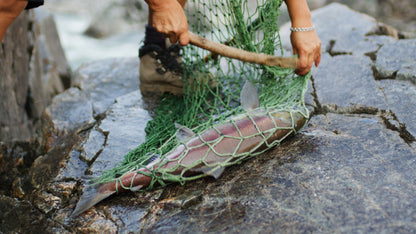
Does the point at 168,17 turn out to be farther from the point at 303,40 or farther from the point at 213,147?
the point at 303,40

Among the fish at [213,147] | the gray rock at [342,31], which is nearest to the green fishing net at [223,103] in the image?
the fish at [213,147]

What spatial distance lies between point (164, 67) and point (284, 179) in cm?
216

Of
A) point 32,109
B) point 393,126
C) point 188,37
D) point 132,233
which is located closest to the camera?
point 132,233

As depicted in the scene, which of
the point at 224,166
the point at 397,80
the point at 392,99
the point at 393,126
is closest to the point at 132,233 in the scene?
the point at 224,166

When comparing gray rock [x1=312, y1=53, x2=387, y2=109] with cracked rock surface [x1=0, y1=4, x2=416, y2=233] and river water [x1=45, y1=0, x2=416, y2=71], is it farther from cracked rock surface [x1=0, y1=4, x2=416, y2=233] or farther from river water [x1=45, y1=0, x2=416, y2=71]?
river water [x1=45, y1=0, x2=416, y2=71]

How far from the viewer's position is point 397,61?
3.96 m

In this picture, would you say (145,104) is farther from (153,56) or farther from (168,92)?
(153,56)

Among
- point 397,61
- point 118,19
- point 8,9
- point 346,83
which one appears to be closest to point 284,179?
point 346,83

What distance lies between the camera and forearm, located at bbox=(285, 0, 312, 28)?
2.92 m

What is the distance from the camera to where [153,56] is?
154 inches

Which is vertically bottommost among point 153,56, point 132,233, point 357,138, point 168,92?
point 132,233

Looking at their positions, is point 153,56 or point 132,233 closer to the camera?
point 132,233

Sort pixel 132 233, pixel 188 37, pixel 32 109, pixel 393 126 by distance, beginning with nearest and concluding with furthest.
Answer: pixel 132 233
pixel 188 37
pixel 393 126
pixel 32 109

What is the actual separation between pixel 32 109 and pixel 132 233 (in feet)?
11.1
